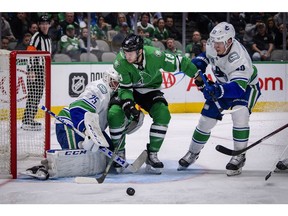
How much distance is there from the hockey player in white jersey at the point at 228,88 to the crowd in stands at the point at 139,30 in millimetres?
3013

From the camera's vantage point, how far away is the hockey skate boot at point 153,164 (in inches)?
169

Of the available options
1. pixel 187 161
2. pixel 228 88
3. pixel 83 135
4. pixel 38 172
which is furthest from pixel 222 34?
pixel 38 172

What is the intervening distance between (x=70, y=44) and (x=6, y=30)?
0.65 meters

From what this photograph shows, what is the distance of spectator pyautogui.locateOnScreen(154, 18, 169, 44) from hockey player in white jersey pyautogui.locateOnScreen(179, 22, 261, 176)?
3.39m

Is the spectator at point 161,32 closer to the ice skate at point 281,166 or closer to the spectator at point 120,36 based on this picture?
the spectator at point 120,36

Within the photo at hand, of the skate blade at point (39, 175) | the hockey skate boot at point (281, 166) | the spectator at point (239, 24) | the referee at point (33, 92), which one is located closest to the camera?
the skate blade at point (39, 175)

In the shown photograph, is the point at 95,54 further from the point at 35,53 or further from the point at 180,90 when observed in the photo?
the point at 35,53

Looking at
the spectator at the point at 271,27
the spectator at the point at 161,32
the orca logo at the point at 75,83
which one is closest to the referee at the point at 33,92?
the orca logo at the point at 75,83

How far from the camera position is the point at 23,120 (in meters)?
5.17

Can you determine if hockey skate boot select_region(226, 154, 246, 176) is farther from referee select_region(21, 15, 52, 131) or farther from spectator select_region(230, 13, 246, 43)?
spectator select_region(230, 13, 246, 43)

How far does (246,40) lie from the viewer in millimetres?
7914

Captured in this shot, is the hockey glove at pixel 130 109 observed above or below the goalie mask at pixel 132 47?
below

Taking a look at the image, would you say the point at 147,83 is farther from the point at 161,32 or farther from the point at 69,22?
the point at 161,32

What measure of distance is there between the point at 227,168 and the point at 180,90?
3406 mm
